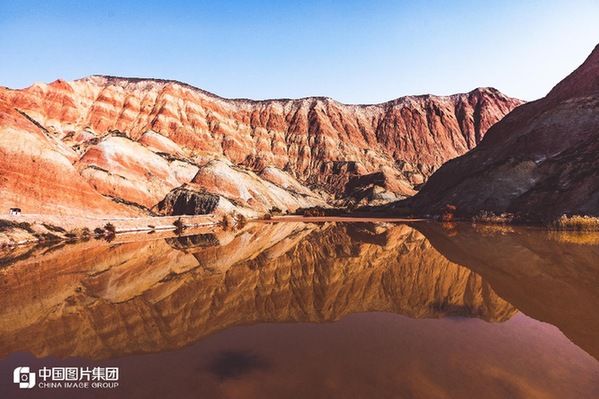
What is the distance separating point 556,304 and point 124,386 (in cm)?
1179

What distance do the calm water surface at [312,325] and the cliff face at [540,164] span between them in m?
27.4

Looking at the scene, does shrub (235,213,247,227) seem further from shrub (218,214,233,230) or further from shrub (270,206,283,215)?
shrub (270,206,283,215)

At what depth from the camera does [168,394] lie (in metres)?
6.36

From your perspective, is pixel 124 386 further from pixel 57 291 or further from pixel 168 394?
pixel 57 291

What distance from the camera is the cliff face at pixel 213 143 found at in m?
44.7

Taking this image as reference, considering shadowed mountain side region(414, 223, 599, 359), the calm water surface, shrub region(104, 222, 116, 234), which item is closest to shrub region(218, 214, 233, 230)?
shrub region(104, 222, 116, 234)

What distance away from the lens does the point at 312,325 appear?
413 inches

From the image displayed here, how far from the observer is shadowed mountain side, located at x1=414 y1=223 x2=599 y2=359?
33.7 feet

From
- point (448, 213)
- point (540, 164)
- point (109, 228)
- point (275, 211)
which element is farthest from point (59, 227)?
point (540, 164)

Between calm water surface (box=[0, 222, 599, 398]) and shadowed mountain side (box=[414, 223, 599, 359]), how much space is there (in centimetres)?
8

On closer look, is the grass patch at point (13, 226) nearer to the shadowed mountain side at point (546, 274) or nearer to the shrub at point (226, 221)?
the shrub at point (226, 221)

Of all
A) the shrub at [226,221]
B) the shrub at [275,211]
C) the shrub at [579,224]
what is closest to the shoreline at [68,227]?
the shrub at [579,224]

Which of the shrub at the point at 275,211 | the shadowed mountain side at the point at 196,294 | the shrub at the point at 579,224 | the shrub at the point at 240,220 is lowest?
the shrub at the point at 275,211

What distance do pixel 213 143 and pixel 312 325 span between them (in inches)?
4514
